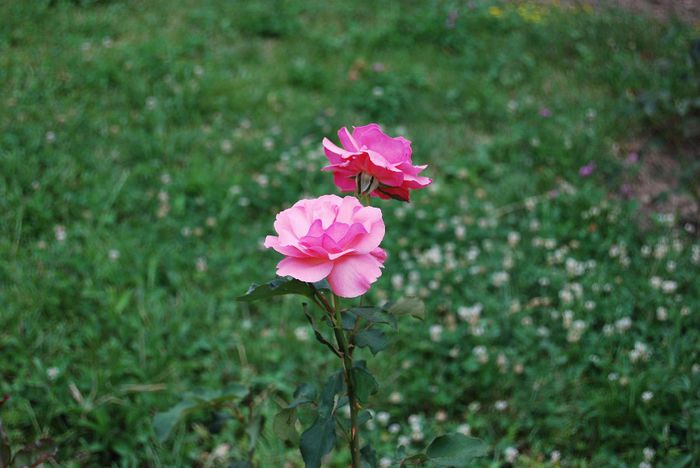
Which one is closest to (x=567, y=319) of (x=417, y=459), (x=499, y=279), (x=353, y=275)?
(x=499, y=279)

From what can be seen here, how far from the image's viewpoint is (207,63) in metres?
4.02

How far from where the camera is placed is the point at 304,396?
1171 millimetres

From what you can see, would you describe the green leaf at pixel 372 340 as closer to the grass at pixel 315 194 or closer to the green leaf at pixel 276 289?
the green leaf at pixel 276 289

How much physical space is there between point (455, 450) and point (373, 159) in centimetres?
51

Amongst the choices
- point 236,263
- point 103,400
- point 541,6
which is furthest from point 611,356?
point 541,6

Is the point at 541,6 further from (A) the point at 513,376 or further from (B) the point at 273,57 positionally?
(A) the point at 513,376

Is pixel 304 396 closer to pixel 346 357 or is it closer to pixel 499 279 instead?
pixel 346 357

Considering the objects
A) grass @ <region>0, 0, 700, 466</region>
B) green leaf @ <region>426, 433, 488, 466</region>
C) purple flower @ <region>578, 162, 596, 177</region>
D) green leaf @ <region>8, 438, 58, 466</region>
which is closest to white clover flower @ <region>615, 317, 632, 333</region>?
grass @ <region>0, 0, 700, 466</region>

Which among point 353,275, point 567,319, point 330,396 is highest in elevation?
point 353,275

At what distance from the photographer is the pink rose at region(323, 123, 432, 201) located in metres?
1.00

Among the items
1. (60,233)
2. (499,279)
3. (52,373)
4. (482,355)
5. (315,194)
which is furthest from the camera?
(315,194)

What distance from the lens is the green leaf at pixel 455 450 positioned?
43.2 inches

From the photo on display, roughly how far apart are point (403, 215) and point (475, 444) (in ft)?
6.20

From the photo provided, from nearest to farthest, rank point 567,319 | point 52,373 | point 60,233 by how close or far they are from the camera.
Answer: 1. point 52,373
2. point 567,319
3. point 60,233
